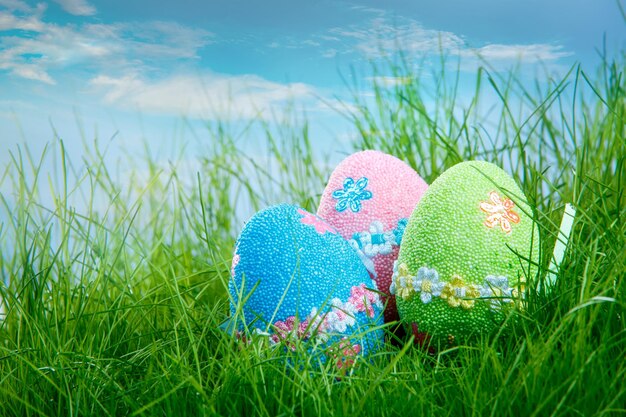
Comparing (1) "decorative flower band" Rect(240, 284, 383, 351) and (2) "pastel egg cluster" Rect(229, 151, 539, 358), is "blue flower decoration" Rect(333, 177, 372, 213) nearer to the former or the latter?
(2) "pastel egg cluster" Rect(229, 151, 539, 358)

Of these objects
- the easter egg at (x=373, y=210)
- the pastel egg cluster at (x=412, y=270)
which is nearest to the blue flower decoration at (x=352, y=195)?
the easter egg at (x=373, y=210)

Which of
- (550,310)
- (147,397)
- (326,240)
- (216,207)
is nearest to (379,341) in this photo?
(326,240)

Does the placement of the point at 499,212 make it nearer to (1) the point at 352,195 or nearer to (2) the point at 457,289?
(2) the point at 457,289

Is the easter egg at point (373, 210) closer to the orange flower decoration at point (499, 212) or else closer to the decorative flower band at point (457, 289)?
the decorative flower band at point (457, 289)

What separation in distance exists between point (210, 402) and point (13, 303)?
66 centimetres

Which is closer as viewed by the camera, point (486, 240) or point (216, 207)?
point (486, 240)

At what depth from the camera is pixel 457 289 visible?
1.40 metres

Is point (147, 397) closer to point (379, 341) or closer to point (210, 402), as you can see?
point (210, 402)

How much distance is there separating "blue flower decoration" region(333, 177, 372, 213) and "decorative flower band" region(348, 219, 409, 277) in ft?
0.19

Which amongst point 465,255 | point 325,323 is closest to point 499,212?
point 465,255

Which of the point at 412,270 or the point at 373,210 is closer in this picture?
the point at 412,270

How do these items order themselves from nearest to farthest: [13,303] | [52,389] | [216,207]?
[52,389] → [13,303] → [216,207]

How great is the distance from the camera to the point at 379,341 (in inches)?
55.8

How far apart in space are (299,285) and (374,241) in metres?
0.29
